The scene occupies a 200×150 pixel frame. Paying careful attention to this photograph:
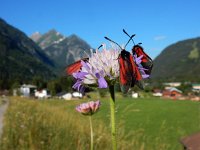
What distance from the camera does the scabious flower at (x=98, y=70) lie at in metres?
1.75

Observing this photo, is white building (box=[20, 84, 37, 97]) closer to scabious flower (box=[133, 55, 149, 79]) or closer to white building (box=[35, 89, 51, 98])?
white building (box=[35, 89, 51, 98])

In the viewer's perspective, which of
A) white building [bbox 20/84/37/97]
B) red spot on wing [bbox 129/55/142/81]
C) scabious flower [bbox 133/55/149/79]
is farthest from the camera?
white building [bbox 20/84/37/97]

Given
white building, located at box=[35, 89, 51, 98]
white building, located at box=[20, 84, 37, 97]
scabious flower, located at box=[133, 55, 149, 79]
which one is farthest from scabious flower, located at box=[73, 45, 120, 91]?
white building, located at box=[20, 84, 37, 97]

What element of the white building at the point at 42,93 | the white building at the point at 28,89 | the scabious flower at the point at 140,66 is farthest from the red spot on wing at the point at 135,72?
the white building at the point at 28,89

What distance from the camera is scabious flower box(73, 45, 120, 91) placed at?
5.74 feet

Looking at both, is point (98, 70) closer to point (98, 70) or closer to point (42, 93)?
point (98, 70)

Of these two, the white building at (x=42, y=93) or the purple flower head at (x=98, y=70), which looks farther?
the white building at (x=42, y=93)

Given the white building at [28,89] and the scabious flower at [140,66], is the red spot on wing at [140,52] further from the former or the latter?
the white building at [28,89]

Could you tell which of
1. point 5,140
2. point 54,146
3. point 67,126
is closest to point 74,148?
point 54,146

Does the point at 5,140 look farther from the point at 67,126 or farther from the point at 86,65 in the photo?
the point at 86,65

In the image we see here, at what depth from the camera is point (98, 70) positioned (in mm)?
1770

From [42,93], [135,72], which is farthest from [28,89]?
[135,72]

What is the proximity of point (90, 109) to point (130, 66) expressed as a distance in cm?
102

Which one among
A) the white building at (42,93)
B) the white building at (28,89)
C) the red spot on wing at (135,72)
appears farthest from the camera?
the white building at (28,89)
